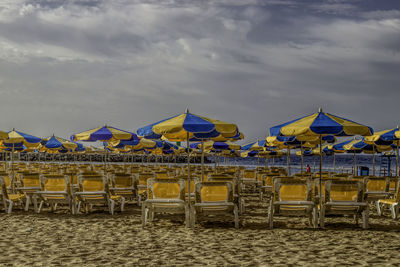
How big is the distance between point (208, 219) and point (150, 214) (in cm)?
116

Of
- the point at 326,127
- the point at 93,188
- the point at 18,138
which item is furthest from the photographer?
the point at 18,138

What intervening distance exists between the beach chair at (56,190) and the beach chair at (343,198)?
5069 millimetres

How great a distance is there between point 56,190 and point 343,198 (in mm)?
5679

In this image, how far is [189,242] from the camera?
6.28 metres

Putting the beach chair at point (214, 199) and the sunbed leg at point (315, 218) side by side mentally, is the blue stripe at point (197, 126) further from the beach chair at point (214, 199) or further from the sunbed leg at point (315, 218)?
the sunbed leg at point (315, 218)

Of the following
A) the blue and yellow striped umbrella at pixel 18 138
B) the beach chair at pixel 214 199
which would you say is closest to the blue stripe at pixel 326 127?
the beach chair at pixel 214 199

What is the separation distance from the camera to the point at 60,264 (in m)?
4.94

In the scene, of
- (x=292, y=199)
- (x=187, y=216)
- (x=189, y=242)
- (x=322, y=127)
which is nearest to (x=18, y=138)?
(x=187, y=216)

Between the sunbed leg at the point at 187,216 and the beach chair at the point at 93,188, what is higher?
the beach chair at the point at 93,188

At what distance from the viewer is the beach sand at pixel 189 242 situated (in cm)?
518

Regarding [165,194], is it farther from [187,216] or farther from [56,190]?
[56,190]

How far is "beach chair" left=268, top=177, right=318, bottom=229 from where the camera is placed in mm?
7438

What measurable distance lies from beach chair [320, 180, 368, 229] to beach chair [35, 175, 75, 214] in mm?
5069

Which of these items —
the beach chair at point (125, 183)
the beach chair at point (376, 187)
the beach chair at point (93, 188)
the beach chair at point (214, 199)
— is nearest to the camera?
the beach chair at point (214, 199)
